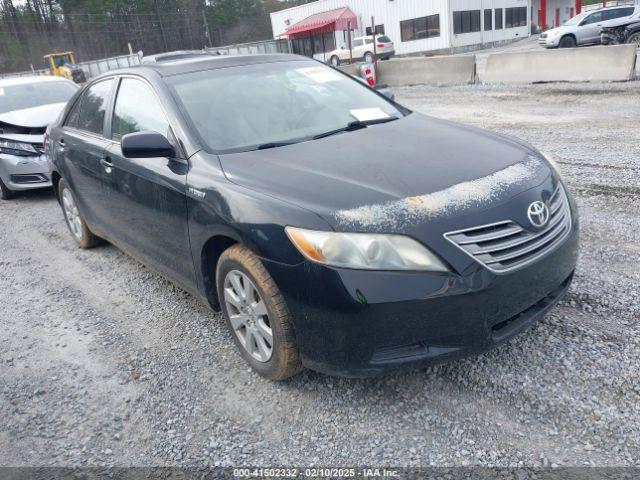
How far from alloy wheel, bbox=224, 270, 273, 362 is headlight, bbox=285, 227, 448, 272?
0.53 m

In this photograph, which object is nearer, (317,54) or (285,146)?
(285,146)

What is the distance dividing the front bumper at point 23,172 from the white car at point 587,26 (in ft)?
66.7

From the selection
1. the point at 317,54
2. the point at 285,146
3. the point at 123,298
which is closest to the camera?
the point at 285,146

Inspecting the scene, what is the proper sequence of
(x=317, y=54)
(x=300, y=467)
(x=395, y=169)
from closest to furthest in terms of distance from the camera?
1. (x=300, y=467)
2. (x=395, y=169)
3. (x=317, y=54)

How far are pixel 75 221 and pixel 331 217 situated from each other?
12.4ft

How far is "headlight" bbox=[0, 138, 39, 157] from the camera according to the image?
720cm

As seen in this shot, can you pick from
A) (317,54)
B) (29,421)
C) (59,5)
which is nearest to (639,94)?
(29,421)

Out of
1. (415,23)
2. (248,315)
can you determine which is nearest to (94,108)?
(248,315)

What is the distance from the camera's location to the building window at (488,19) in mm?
38094

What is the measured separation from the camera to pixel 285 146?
309cm

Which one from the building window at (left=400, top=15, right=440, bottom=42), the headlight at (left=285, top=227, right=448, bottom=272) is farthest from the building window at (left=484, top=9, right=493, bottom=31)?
the headlight at (left=285, top=227, right=448, bottom=272)

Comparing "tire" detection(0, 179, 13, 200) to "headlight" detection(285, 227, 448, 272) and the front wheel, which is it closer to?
"headlight" detection(285, 227, 448, 272)

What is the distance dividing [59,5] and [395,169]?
253 feet

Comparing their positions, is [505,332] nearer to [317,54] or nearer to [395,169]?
[395,169]
